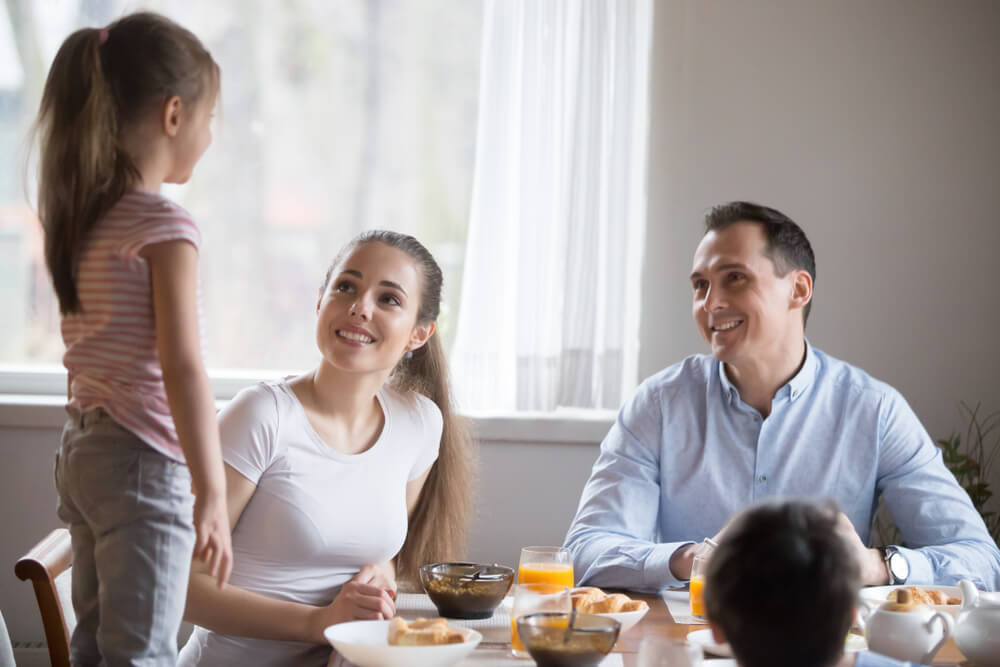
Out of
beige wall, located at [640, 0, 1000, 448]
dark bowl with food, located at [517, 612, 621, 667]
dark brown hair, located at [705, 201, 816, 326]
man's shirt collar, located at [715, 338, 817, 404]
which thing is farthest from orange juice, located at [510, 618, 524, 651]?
beige wall, located at [640, 0, 1000, 448]

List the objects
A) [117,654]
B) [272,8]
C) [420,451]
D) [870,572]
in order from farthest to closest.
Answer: [272,8] < [420,451] < [870,572] < [117,654]

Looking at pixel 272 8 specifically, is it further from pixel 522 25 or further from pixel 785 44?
pixel 785 44

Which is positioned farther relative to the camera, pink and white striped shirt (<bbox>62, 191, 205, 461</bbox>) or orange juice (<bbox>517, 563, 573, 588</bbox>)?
orange juice (<bbox>517, 563, 573, 588</bbox>)

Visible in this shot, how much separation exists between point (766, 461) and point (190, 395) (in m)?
1.35

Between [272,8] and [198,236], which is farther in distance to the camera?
[272,8]

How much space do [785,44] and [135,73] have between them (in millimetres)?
2241

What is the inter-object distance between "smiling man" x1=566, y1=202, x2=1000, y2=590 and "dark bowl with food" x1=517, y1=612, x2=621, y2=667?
782 millimetres

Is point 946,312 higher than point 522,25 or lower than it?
lower

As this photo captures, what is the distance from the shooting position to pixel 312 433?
1761mm

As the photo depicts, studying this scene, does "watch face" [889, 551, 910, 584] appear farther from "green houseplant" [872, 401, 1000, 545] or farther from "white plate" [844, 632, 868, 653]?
"green houseplant" [872, 401, 1000, 545]

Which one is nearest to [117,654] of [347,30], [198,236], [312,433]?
[198,236]

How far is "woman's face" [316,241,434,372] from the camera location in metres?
1.80

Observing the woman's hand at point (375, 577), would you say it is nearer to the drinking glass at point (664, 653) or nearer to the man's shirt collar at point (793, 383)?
the drinking glass at point (664, 653)

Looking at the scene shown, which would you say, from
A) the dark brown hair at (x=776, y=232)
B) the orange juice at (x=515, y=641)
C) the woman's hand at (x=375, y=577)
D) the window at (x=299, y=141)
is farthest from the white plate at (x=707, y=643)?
the window at (x=299, y=141)
